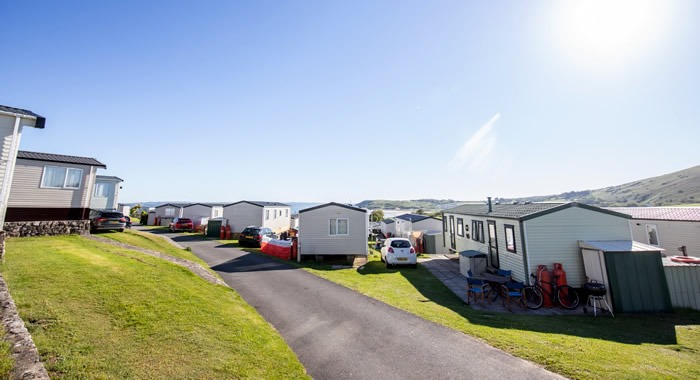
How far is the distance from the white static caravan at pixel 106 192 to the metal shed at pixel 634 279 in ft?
131

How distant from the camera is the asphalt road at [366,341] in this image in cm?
540

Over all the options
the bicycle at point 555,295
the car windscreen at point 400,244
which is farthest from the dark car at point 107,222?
the bicycle at point 555,295

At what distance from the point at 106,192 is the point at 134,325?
31.9 meters

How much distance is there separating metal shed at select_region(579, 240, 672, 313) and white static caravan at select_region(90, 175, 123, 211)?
40.0m

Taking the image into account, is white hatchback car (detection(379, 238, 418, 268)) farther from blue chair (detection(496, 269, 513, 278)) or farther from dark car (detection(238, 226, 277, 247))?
dark car (detection(238, 226, 277, 247))

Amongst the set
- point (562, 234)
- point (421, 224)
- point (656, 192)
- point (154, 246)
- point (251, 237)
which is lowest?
point (154, 246)

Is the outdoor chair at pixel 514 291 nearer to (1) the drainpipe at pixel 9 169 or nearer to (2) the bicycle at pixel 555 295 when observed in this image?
(2) the bicycle at pixel 555 295

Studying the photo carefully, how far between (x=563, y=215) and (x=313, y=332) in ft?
39.7

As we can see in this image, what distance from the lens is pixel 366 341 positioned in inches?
265

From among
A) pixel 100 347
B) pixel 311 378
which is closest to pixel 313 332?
pixel 311 378

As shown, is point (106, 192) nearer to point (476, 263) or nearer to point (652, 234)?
point (476, 263)

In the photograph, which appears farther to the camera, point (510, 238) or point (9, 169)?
point (510, 238)

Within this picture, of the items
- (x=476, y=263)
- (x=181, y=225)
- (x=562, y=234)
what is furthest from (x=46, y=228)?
(x=562, y=234)

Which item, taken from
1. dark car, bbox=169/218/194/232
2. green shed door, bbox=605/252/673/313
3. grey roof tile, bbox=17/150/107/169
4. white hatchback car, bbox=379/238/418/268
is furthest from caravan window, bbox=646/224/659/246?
dark car, bbox=169/218/194/232
